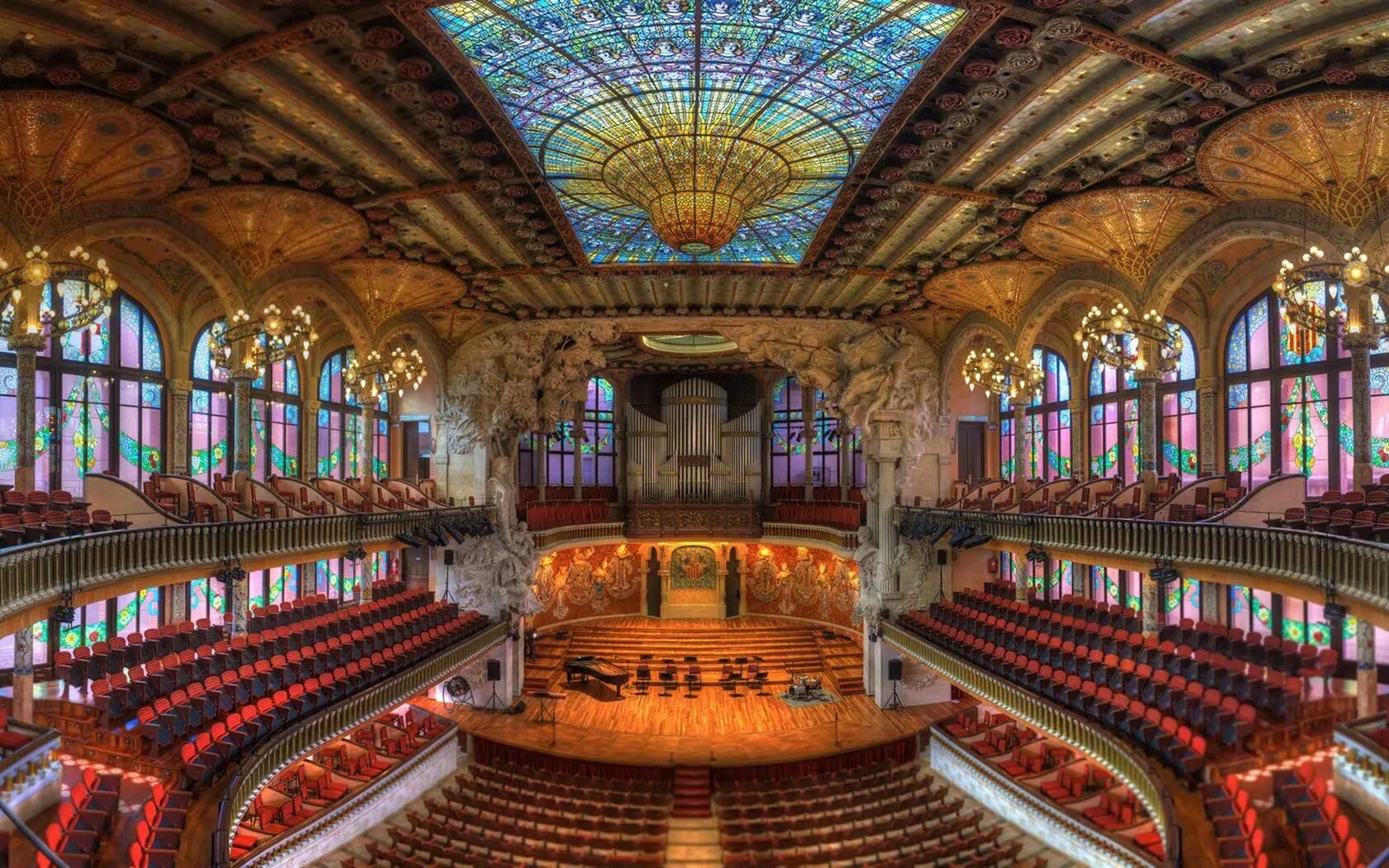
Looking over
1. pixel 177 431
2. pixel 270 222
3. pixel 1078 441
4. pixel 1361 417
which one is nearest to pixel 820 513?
pixel 1078 441

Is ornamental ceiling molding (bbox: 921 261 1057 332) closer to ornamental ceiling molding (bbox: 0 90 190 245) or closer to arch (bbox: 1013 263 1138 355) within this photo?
arch (bbox: 1013 263 1138 355)

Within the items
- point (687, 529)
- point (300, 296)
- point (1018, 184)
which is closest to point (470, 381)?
point (300, 296)

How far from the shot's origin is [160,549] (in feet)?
41.1

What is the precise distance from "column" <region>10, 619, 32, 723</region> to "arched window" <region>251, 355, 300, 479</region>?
1073 cm

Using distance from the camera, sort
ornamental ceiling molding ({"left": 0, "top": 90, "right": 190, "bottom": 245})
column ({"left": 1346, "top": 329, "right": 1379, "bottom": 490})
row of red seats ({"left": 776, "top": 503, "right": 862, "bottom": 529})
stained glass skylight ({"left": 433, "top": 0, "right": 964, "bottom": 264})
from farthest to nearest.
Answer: row of red seats ({"left": 776, "top": 503, "right": 862, "bottom": 529}) < column ({"left": 1346, "top": 329, "right": 1379, "bottom": 490}) < ornamental ceiling molding ({"left": 0, "top": 90, "right": 190, "bottom": 245}) < stained glass skylight ({"left": 433, "top": 0, "right": 964, "bottom": 264})

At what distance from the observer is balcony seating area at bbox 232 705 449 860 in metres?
14.1

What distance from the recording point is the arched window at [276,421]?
22156 mm

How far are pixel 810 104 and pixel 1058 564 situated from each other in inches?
662

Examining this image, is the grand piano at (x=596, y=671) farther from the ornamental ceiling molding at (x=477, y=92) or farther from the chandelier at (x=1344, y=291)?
the chandelier at (x=1344, y=291)

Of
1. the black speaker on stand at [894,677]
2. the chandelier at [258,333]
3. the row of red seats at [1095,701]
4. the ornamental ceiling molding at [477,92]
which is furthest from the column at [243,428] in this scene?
the black speaker on stand at [894,677]

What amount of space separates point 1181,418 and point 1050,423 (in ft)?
15.5

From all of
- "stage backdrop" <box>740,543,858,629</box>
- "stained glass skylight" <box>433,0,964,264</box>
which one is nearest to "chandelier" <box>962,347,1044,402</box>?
"stained glass skylight" <box>433,0,964,264</box>

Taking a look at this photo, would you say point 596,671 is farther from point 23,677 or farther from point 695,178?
point 695,178

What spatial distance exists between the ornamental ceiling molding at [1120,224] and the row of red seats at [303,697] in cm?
1488
